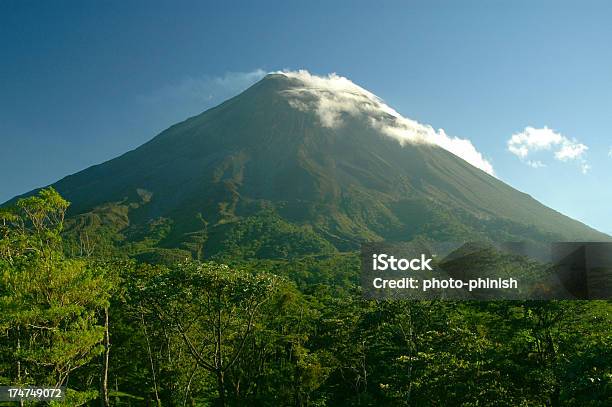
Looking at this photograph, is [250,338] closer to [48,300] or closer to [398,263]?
[398,263]

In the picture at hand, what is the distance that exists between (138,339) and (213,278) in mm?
15144

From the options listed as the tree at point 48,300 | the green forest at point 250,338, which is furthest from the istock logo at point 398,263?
the tree at point 48,300

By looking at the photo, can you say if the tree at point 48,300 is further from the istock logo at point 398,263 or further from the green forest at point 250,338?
the istock logo at point 398,263

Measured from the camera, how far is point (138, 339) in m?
34.0

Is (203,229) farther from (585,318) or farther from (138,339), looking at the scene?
(585,318)

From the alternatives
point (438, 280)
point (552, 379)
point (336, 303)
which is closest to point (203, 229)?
point (336, 303)

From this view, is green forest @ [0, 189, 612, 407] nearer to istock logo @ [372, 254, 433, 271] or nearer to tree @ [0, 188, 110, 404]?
tree @ [0, 188, 110, 404]

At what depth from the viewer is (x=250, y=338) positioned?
3806cm

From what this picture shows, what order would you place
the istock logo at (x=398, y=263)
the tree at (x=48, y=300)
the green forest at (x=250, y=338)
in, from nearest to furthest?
the tree at (x=48, y=300) → the green forest at (x=250, y=338) → the istock logo at (x=398, y=263)

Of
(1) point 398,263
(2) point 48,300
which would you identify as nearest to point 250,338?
(1) point 398,263

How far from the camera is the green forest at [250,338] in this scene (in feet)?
63.6

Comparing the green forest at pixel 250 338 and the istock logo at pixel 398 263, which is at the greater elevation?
the istock logo at pixel 398 263

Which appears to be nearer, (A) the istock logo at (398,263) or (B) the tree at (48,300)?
(B) the tree at (48,300)

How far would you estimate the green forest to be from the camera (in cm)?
1939
